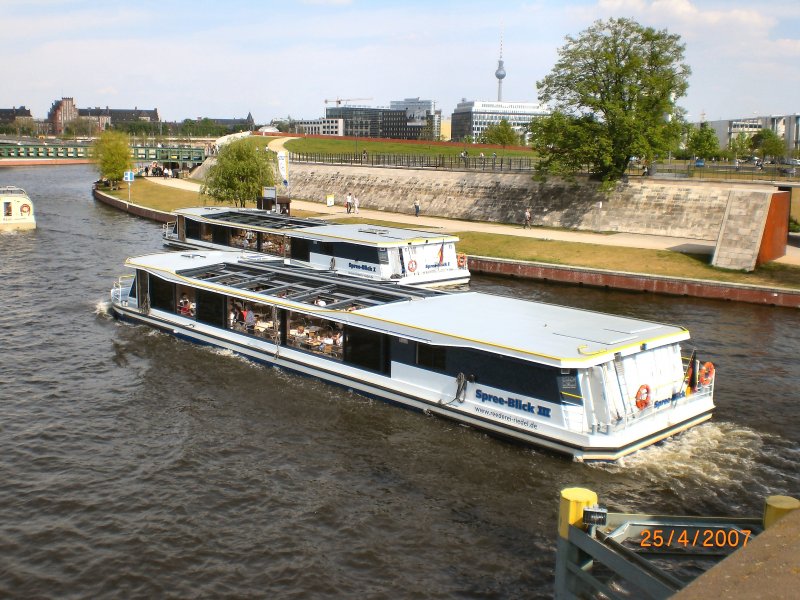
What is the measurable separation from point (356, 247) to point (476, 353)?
17.5 metres

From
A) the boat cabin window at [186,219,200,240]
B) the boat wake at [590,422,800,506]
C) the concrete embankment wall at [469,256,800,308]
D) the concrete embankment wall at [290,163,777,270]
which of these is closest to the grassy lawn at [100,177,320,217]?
the concrete embankment wall at [290,163,777,270]

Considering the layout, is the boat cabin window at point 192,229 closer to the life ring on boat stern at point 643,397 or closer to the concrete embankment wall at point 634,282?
the concrete embankment wall at point 634,282

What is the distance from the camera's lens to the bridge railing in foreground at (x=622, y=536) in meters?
9.82

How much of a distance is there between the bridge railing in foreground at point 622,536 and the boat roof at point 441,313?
22.7ft

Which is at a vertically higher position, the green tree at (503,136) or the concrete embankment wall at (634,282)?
the green tree at (503,136)

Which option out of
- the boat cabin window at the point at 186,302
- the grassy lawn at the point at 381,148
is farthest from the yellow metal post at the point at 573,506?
the grassy lawn at the point at 381,148

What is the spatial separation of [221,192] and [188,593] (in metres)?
52.5

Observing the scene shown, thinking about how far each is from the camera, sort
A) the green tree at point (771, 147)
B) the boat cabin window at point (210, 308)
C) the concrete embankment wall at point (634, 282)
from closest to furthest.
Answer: the boat cabin window at point (210, 308), the concrete embankment wall at point (634, 282), the green tree at point (771, 147)

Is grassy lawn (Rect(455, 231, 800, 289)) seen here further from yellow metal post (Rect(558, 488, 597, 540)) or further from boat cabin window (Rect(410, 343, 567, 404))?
yellow metal post (Rect(558, 488, 597, 540))

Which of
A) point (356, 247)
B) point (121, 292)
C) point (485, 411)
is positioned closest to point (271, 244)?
point (356, 247)

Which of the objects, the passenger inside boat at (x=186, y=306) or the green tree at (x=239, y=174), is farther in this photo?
the green tree at (x=239, y=174)

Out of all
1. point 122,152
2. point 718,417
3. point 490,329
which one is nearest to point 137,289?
point 490,329

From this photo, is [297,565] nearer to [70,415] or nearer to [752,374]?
[70,415]

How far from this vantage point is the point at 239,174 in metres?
62.4
